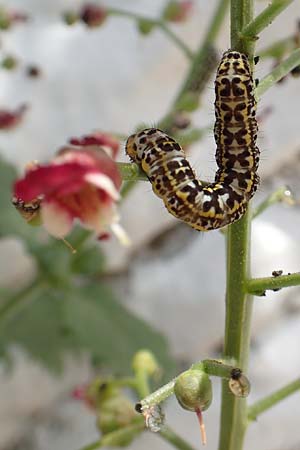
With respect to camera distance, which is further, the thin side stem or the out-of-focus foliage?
the out-of-focus foliage

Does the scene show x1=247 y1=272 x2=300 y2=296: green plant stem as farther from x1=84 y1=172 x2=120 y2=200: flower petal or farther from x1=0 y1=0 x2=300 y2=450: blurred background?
x1=0 y1=0 x2=300 y2=450: blurred background

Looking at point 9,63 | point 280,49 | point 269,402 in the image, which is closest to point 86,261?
point 9,63

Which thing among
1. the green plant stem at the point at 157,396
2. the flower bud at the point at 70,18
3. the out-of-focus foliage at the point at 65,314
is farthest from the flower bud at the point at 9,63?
the green plant stem at the point at 157,396

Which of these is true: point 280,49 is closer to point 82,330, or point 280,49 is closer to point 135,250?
point 82,330

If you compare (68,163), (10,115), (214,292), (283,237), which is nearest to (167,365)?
(10,115)

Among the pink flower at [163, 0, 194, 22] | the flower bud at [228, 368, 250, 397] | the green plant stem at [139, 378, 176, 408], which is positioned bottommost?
the flower bud at [228, 368, 250, 397]

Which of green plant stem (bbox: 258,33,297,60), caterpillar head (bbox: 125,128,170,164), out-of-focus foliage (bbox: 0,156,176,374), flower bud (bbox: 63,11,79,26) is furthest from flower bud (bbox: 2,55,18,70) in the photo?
caterpillar head (bbox: 125,128,170,164)

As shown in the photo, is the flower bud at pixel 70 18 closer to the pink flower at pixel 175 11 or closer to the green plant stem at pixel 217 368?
the pink flower at pixel 175 11
